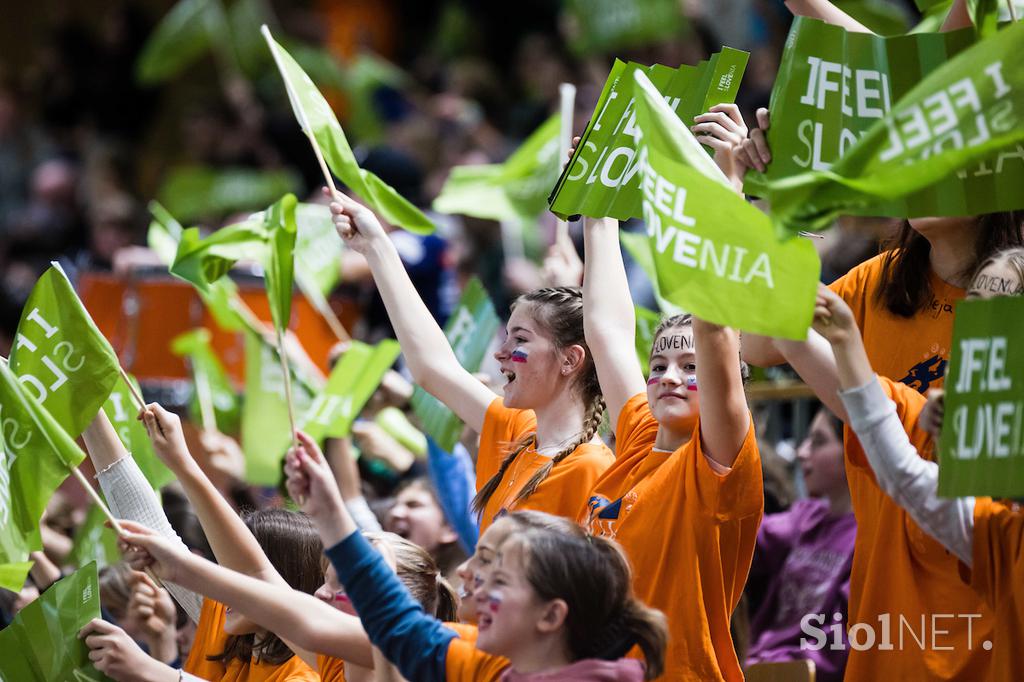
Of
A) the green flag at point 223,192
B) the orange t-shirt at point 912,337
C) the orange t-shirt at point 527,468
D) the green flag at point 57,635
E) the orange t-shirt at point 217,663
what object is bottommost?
the orange t-shirt at point 217,663

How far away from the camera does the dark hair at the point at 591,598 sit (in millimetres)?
2621

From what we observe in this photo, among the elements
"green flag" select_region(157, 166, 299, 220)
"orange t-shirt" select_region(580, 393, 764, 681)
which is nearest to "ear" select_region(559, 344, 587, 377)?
"orange t-shirt" select_region(580, 393, 764, 681)

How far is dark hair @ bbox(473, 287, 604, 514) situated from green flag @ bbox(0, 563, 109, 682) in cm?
93

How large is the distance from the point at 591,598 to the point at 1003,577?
67cm

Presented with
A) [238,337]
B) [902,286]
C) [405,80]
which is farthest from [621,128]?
[405,80]

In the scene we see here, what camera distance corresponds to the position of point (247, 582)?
274 cm

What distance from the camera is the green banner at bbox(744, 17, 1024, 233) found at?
2410mm

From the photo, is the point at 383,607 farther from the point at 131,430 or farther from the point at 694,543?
the point at 131,430

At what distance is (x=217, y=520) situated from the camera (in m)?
3.24

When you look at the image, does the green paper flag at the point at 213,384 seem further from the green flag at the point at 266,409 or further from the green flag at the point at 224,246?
the green flag at the point at 224,246

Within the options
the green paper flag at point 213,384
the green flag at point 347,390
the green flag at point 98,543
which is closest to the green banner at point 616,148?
the green flag at point 347,390

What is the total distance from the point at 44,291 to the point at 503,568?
4.27 ft

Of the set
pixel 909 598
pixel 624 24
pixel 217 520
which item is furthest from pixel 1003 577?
pixel 624 24

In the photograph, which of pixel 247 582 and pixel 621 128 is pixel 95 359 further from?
pixel 621 128
